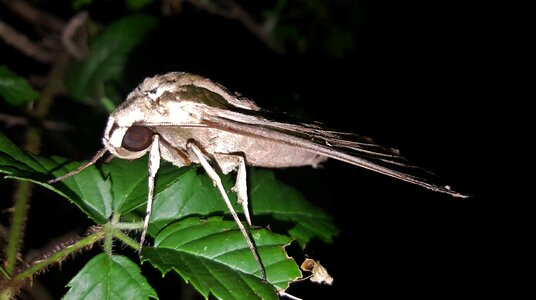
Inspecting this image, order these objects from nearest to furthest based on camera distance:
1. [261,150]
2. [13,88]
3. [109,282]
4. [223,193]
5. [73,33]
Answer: [109,282] < [223,193] < [261,150] < [13,88] < [73,33]

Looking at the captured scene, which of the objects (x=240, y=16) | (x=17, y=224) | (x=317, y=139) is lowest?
(x=17, y=224)

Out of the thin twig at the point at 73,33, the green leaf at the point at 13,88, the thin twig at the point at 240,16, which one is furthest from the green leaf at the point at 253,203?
the thin twig at the point at 240,16

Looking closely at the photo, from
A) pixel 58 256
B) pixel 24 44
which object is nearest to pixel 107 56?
pixel 24 44

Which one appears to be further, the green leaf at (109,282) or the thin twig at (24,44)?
the thin twig at (24,44)

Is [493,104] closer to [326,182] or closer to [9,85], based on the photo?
[326,182]

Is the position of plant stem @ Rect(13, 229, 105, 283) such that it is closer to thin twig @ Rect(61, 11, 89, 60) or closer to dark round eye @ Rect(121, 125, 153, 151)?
dark round eye @ Rect(121, 125, 153, 151)

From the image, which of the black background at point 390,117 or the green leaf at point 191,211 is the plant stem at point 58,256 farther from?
the black background at point 390,117

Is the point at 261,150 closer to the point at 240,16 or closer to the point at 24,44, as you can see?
the point at 24,44
